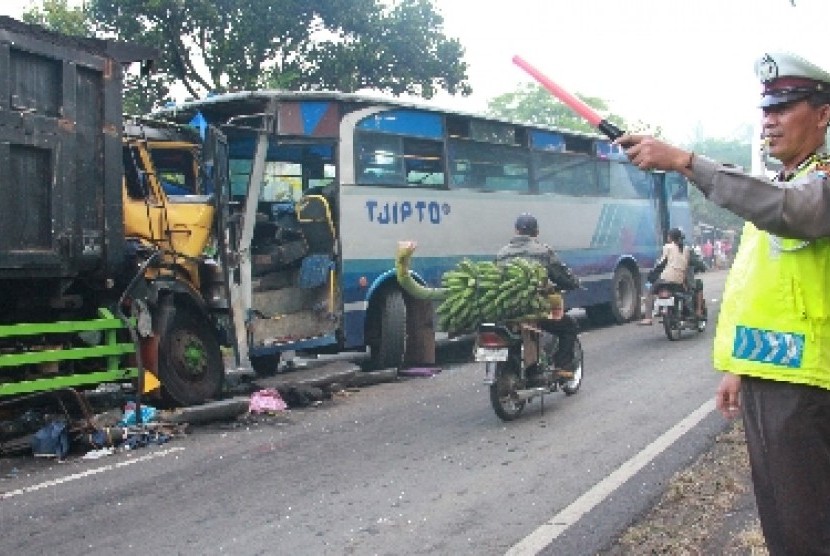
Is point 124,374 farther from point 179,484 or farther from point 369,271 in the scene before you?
point 369,271

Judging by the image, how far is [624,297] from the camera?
1742cm

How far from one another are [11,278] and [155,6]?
12352mm

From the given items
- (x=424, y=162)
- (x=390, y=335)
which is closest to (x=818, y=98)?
(x=390, y=335)

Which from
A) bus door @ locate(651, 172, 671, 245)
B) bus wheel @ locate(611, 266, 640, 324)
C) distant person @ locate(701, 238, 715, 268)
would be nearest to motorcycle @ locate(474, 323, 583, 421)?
bus wheel @ locate(611, 266, 640, 324)

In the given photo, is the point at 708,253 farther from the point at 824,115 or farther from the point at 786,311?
the point at 786,311

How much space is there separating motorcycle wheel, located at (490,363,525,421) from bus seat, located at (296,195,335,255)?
3.46 metres

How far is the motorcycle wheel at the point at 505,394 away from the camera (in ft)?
25.5

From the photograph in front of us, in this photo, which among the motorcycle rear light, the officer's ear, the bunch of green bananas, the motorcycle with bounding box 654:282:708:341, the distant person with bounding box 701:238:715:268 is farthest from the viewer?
the distant person with bounding box 701:238:715:268

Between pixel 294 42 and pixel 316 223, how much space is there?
11060 mm

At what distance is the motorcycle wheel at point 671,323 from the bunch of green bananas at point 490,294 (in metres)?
5.47

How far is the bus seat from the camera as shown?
1063 cm

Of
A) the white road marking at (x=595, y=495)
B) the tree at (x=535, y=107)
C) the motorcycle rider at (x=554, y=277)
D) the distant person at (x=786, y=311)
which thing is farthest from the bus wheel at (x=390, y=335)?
the tree at (x=535, y=107)

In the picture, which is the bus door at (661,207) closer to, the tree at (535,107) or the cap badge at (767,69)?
the cap badge at (767,69)

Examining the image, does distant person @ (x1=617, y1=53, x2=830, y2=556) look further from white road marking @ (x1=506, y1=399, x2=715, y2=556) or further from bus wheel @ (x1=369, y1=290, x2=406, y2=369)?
bus wheel @ (x1=369, y1=290, x2=406, y2=369)
